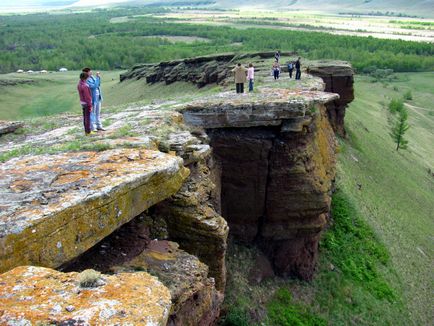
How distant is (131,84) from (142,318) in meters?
58.0

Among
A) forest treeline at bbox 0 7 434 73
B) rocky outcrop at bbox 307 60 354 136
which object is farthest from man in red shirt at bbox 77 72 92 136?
forest treeline at bbox 0 7 434 73

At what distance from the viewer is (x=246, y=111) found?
1877 cm

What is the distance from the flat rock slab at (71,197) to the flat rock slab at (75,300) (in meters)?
Result: 0.70

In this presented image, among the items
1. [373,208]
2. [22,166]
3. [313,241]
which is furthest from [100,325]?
[373,208]

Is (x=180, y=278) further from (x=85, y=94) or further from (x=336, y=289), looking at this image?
(x=336, y=289)

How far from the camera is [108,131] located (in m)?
15.8

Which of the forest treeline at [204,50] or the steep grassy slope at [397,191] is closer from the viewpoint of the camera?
the steep grassy slope at [397,191]

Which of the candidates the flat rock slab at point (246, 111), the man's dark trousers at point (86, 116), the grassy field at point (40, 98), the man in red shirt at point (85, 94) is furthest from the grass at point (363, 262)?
the grassy field at point (40, 98)

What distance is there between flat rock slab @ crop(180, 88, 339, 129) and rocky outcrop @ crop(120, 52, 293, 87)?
20.5 meters

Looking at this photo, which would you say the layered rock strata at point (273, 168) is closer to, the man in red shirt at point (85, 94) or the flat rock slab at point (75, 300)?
the man in red shirt at point (85, 94)

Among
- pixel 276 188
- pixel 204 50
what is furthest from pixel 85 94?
pixel 204 50

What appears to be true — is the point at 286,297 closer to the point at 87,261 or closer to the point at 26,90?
the point at 87,261

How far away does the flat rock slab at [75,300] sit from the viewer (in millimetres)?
6660

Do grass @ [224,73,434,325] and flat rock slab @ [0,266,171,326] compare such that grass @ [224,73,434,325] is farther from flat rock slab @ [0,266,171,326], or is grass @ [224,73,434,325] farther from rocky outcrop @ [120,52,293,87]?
rocky outcrop @ [120,52,293,87]
